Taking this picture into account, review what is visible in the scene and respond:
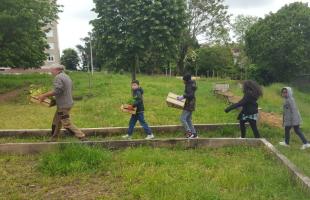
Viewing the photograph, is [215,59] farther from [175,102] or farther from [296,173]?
[296,173]

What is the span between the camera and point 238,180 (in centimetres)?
681

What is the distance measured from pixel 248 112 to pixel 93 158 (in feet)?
14.0

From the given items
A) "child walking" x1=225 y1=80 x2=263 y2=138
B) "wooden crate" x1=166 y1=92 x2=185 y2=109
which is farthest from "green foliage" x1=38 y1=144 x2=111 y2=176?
"child walking" x1=225 y1=80 x2=263 y2=138

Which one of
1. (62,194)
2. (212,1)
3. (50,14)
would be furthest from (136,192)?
(212,1)

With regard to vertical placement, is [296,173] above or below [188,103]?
below

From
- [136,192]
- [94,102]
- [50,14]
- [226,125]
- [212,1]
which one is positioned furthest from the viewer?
[212,1]

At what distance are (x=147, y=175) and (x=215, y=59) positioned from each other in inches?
2177

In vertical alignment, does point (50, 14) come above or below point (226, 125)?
above

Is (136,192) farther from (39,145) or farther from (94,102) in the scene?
(94,102)

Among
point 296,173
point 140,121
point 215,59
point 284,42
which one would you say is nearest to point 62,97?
point 140,121

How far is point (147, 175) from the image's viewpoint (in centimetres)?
708

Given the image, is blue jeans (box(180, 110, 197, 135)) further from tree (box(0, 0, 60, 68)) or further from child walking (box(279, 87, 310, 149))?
tree (box(0, 0, 60, 68))

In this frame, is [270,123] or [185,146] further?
[270,123]

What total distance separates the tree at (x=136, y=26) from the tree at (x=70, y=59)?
68614 millimetres
